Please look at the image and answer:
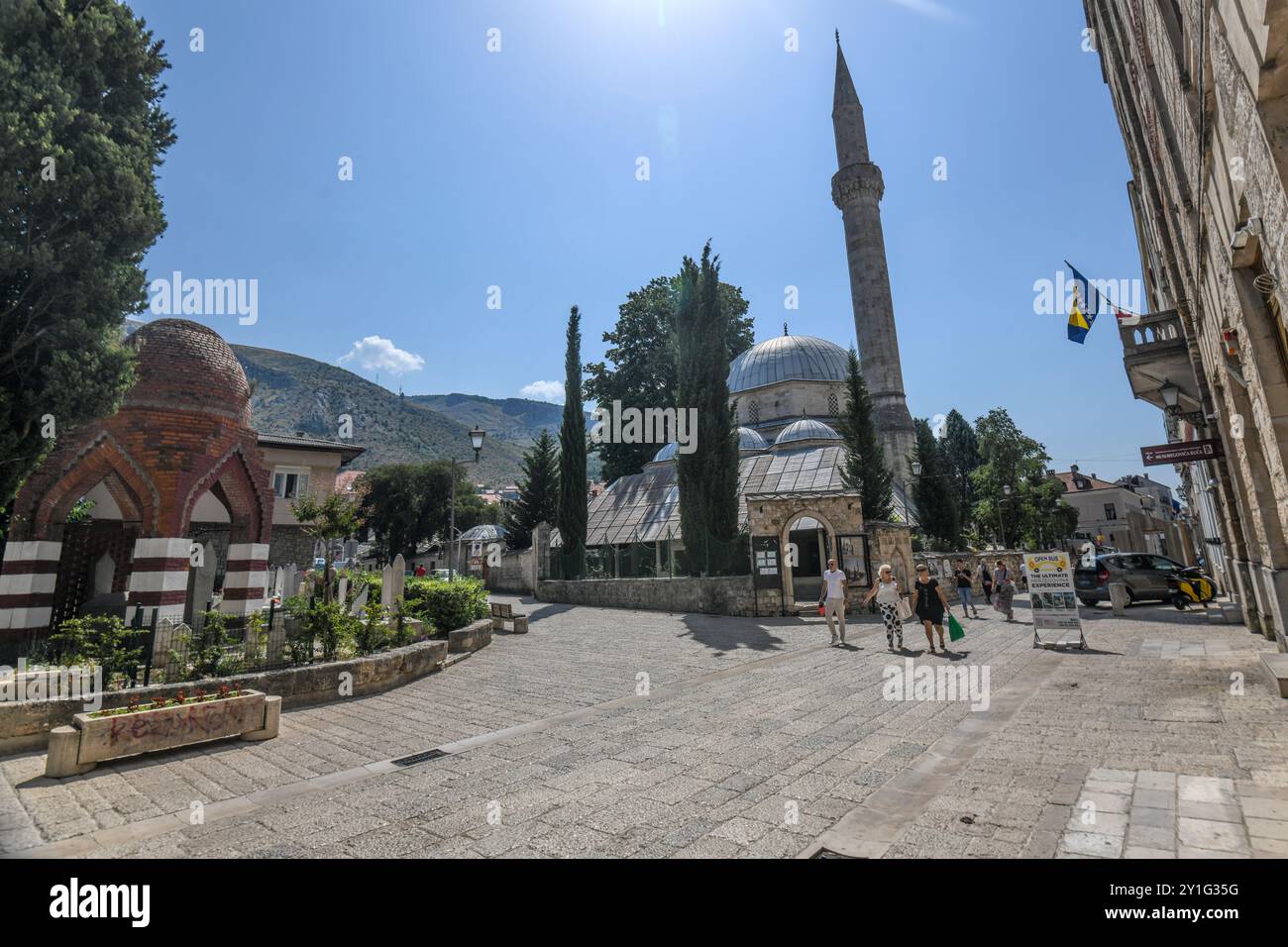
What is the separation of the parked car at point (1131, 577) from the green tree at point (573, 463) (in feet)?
61.9

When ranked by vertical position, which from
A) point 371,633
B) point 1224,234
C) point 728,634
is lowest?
point 728,634

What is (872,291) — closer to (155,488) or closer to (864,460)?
(864,460)

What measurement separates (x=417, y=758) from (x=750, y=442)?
111ft

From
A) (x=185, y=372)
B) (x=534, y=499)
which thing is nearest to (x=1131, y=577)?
(x=185, y=372)

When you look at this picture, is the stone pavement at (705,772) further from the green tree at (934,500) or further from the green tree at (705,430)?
the green tree at (934,500)

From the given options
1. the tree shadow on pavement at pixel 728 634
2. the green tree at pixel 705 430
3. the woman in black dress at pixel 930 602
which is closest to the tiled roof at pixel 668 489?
the green tree at pixel 705 430

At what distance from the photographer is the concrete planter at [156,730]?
17.5 feet

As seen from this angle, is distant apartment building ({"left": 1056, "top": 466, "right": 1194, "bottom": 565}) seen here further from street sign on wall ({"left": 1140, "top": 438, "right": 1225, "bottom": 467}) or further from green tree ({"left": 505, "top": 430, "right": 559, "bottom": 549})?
street sign on wall ({"left": 1140, "top": 438, "right": 1225, "bottom": 467})

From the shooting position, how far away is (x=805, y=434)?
35.5 metres

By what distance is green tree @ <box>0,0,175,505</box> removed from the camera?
8.05 metres
